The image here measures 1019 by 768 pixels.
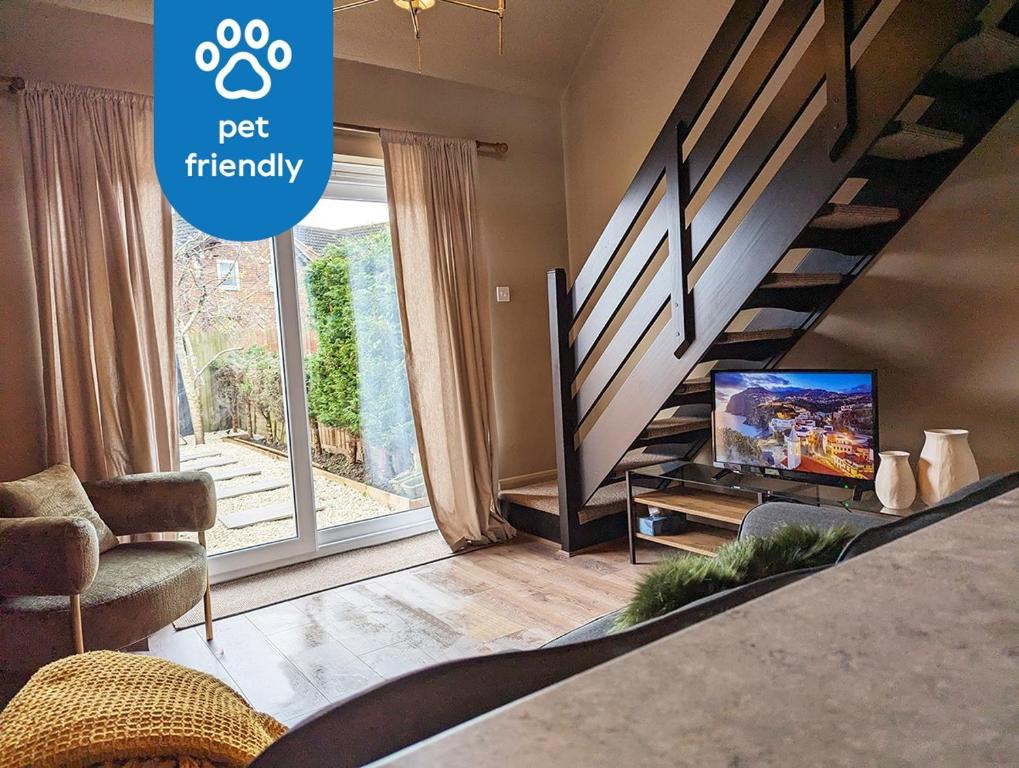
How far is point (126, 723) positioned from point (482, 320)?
367cm

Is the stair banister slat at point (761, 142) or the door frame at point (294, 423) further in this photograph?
the door frame at point (294, 423)

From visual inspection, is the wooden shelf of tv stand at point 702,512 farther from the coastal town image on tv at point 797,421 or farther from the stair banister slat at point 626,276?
the stair banister slat at point 626,276

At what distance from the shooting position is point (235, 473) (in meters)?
3.78

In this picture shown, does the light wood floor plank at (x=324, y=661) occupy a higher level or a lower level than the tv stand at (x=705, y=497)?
lower

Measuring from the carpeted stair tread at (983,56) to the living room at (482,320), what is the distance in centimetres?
1

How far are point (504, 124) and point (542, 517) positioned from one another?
248 centimetres

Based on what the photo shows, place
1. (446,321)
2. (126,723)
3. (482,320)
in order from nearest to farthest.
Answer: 1. (126,723)
2. (446,321)
3. (482,320)

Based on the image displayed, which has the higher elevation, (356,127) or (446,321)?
(356,127)

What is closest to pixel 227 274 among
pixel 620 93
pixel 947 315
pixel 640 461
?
pixel 640 461

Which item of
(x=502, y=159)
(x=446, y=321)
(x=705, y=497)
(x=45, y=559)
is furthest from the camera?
(x=502, y=159)

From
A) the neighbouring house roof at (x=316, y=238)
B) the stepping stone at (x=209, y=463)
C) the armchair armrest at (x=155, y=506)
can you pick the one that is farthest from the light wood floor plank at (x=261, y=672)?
the neighbouring house roof at (x=316, y=238)

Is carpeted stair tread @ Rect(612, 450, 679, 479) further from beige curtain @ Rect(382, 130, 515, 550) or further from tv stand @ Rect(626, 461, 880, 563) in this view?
beige curtain @ Rect(382, 130, 515, 550)

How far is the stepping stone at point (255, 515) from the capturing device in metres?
3.74

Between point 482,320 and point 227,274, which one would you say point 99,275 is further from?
point 482,320
